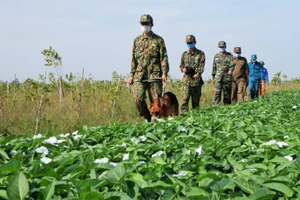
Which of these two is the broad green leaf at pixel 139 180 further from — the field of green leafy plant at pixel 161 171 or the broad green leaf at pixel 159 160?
the broad green leaf at pixel 159 160

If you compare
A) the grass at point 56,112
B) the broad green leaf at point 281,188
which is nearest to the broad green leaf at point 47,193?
the broad green leaf at point 281,188

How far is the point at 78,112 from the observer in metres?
11.1

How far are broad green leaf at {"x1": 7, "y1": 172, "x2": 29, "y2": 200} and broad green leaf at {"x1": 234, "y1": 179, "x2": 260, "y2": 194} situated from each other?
102cm

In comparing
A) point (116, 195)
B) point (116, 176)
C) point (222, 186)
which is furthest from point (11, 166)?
point (222, 186)

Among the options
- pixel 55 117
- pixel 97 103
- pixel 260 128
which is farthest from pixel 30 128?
pixel 260 128

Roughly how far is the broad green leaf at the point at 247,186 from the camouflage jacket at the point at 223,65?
12019 millimetres

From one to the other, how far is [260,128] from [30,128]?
247 inches

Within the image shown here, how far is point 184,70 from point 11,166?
9275 millimetres

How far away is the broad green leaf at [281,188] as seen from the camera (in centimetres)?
210

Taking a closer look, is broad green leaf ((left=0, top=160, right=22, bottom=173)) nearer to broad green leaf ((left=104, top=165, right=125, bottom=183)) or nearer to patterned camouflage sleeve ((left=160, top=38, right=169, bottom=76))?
broad green leaf ((left=104, top=165, right=125, bottom=183))

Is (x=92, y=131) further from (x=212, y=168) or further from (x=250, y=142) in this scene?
(x=212, y=168)

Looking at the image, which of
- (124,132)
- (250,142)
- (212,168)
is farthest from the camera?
(124,132)

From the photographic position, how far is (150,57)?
933 cm

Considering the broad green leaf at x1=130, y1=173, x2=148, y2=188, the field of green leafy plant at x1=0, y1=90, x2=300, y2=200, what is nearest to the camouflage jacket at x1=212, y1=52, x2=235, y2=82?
the field of green leafy plant at x1=0, y1=90, x2=300, y2=200
